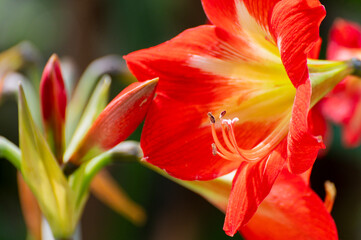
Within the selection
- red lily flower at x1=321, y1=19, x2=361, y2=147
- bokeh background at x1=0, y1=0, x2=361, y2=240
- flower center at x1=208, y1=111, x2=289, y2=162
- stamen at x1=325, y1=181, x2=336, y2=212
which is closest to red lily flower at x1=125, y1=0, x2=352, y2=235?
flower center at x1=208, y1=111, x2=289, y2=162

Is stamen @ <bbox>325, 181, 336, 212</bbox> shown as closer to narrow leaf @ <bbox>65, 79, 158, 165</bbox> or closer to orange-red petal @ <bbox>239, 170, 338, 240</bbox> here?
orange-red petal @ <bbox>239, 170, 338, 240</bbox>

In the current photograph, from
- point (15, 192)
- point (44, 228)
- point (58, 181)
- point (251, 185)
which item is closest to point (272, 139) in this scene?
point (251, 185)

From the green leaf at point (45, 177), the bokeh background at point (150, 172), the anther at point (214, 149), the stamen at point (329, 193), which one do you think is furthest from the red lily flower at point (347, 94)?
the bokeh background at point (150, 172)

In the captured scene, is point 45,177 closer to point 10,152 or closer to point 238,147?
point 10,152

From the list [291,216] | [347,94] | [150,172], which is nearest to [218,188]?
[291,216]

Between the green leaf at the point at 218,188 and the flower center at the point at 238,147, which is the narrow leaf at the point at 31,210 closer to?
the green leaf at the point at 218,188
